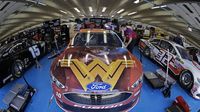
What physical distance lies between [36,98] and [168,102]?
2941mm

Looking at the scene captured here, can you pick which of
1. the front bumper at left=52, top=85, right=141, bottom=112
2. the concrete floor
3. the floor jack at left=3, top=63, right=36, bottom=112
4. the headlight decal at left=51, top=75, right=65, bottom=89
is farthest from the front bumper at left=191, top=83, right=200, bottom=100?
the floor jack at left=3, top=63, right=36, bottom=112

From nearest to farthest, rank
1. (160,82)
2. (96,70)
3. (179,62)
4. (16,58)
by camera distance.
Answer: (96,70)
(160,82)
(16,58)
(179,62)

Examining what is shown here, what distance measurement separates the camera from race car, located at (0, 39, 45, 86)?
186 inches

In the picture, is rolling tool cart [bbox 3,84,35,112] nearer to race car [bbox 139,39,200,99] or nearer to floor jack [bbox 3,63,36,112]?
floor jack [bbox 3,63,36,112]

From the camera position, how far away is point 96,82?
3092 millimetres

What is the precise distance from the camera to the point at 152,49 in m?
7.38

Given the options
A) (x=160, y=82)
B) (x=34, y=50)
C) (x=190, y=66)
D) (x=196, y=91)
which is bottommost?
(x=196, y=91)

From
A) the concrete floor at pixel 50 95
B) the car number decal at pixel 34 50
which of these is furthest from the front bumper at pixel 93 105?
the car number decal at pixel 34 50

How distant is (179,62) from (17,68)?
4.42 meters

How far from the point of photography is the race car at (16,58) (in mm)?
4734

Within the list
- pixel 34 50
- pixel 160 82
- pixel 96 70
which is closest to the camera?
pixel 96 70

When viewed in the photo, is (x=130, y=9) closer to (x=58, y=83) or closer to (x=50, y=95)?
(x=50, y=95)

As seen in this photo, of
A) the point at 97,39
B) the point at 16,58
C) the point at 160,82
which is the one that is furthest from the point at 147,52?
the point at 16,58

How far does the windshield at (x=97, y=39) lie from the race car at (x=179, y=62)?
157 cm
